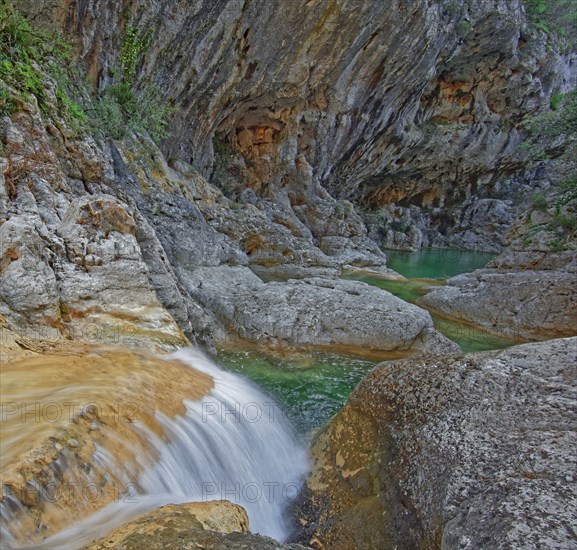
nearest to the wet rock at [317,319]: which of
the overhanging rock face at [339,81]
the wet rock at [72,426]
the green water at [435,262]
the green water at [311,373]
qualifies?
the green water at [311,373]

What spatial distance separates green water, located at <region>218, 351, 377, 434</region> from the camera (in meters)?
4.93

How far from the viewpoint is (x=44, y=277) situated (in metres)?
4.45

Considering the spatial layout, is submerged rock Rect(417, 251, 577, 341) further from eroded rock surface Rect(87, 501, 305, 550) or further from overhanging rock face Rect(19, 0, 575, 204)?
overhanging rock face Rect(19, 0, 575, 204)

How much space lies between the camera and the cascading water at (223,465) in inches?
92.7

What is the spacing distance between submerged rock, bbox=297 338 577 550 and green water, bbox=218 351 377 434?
119cm

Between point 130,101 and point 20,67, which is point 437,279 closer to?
point 130,101

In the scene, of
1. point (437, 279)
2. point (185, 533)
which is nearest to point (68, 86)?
point (185, 533)

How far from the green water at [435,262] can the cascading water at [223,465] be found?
15.4 meters

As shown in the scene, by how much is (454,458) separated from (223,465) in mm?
1837

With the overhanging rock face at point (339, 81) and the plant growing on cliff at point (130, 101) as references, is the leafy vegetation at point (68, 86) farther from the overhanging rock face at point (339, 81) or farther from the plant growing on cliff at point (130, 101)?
the overhanging rock face at point (339, 81)

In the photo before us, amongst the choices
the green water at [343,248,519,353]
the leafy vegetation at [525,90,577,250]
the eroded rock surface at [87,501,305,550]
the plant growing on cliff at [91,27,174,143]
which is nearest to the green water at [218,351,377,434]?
the eroded rock surface at [87,501,305,550]

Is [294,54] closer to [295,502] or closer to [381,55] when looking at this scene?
[381,55]

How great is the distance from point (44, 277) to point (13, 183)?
5.70 feet

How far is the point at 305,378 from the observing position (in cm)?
591
